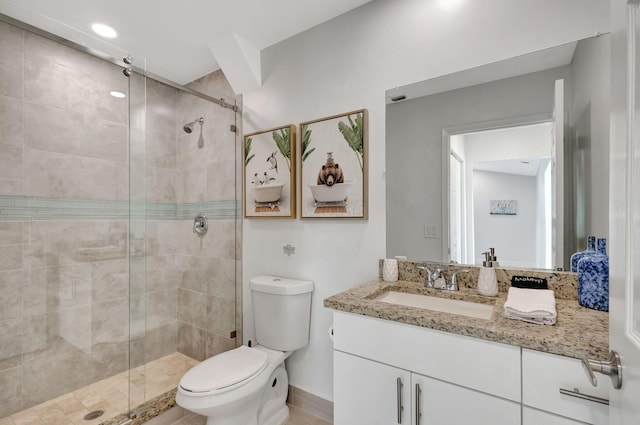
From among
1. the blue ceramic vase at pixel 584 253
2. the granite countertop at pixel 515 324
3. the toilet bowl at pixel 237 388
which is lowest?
the toilet bowl at pixel 237 388

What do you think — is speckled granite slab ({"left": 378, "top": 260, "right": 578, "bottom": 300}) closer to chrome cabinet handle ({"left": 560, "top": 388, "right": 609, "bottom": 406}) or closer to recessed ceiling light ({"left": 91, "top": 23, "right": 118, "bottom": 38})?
chrome cabinet handle ({"left": 560, "top": 388, "right": 609, "bottom": 406})

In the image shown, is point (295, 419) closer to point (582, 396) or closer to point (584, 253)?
point (582, 396)

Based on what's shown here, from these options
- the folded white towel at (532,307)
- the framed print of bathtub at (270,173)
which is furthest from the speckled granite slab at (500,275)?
the framed print of bathtub at (270,173)

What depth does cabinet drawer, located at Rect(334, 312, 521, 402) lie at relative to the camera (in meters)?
0.97

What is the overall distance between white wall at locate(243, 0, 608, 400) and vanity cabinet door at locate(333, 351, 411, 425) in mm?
562

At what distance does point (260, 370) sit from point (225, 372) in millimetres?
182

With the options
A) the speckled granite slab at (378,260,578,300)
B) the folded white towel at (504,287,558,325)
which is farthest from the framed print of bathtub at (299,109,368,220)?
the folded white towel at (504,287,558,325)

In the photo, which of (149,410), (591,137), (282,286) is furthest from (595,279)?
(149,410)

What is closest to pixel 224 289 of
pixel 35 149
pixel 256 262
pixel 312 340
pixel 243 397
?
pixel 256 262

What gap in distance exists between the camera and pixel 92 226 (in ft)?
7.23

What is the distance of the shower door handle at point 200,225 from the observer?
249 centimetres

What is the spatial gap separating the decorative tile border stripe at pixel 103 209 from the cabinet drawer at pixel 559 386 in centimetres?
196

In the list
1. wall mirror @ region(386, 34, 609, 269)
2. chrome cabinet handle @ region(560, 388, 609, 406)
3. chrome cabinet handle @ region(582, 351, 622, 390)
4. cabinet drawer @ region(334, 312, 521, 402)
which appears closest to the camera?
chrome cabinet handle @ region(582, 351, 622, 390)

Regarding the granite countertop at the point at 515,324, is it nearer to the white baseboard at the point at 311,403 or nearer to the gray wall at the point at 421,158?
the gray wall at the point at 421,158
